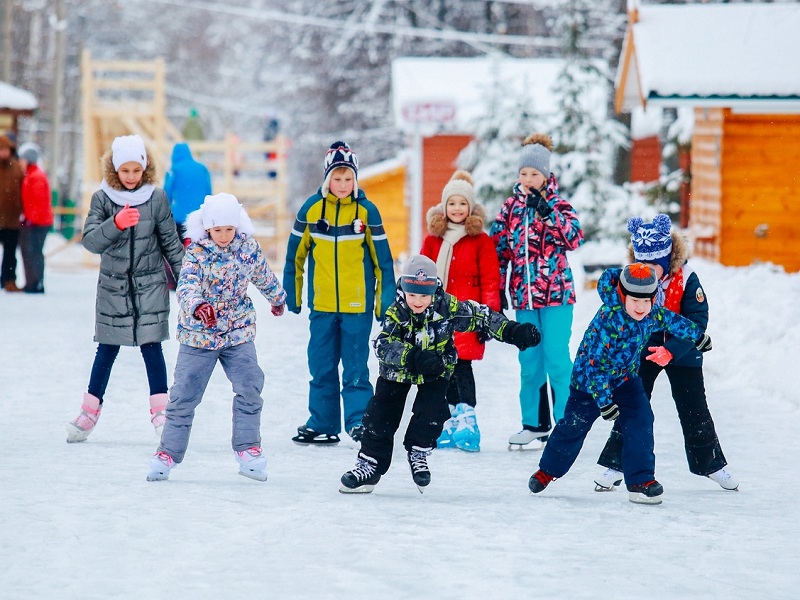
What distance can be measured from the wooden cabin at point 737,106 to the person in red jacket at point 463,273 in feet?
23.6

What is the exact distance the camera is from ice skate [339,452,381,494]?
6086 millimetres

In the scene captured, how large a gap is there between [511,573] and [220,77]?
212 feet

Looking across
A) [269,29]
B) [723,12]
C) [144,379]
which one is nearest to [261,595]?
[144,379]

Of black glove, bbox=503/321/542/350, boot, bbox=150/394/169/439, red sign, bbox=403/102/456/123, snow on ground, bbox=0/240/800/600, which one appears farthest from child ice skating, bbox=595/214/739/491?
red sign, bbox=403/102/456/123

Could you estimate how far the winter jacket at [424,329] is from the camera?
6.10 metres

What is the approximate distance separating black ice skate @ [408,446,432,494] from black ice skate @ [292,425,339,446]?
4.18 ft

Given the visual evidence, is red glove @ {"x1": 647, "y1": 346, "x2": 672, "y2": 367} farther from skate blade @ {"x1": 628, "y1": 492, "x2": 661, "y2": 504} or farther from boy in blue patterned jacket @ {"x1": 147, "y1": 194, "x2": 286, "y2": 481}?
boy in blue patterned jacket @ {"x1": 147, "y1": 194, "x2": 286, "y2": 481}

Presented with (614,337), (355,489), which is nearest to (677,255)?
(614,337)

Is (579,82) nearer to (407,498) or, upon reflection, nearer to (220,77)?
(407,498)

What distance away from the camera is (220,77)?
221 ft

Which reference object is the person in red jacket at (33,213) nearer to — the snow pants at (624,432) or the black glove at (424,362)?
the black glove at (424,362)

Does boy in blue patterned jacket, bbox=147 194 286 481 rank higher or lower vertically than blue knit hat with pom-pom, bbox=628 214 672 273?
lower

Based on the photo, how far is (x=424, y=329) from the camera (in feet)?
20.1

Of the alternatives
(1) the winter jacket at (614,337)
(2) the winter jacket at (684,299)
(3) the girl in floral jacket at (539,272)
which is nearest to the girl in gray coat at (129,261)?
(3) the girl in floral jacket at (539,272)
